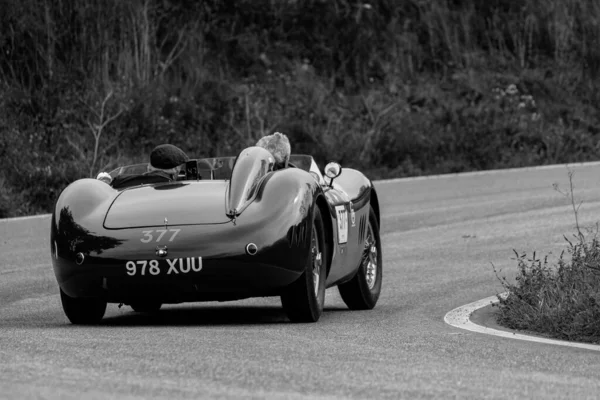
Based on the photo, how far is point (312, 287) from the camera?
31.7ft

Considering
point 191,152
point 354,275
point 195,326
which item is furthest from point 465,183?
point 195,326

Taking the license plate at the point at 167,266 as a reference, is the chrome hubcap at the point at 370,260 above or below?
below

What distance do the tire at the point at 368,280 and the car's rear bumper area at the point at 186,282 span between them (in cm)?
217

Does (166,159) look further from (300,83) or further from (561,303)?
(300,83)

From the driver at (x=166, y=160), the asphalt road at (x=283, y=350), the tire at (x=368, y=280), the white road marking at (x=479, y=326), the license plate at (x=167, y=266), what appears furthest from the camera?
the tire at (x=368, y=280)

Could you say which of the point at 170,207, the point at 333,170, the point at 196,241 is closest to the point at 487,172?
the point at 333,170

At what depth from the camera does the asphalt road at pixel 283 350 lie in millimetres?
6367

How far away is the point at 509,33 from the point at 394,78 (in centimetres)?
408

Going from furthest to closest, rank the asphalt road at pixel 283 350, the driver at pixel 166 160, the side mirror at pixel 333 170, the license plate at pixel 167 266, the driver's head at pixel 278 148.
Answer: the side mirror at pixel 333 170 < the driver's head at pixel 278 148 < the driver at pixel 166 160 < the license plate at pixel 167 266 < the asphalt road at pixel 283 350

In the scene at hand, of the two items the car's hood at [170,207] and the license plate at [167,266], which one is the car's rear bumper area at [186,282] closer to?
the license plate at [167,266]

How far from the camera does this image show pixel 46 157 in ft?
71.8

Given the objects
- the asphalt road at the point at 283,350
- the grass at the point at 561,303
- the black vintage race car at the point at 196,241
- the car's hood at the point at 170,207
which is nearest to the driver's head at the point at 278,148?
the black vintage race car at the point at 196,241

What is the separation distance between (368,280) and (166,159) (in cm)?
214

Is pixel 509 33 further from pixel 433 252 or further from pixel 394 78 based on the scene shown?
pixel 433 252
